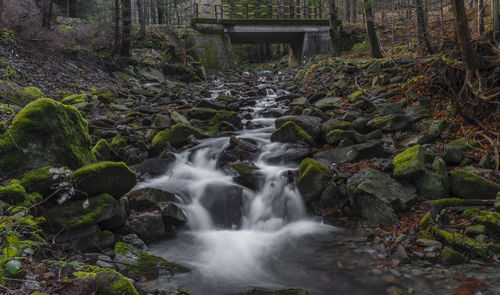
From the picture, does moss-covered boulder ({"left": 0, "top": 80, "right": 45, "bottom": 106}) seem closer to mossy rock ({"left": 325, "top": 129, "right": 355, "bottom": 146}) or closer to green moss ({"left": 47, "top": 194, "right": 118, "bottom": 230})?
green moss ({"left": 47, "top": 194, "right": 118, "bottom": 230})

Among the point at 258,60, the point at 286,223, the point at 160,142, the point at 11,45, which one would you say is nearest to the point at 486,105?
the point at 286,223

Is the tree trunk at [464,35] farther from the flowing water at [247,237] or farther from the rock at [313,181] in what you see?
the flowing water at [247,237]

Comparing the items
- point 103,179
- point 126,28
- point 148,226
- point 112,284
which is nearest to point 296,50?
point 126,28

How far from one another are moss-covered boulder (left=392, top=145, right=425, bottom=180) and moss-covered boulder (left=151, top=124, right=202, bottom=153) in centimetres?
567

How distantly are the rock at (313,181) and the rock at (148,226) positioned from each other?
273 cm

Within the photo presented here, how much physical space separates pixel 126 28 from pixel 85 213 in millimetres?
14371

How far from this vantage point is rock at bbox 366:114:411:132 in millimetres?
7594

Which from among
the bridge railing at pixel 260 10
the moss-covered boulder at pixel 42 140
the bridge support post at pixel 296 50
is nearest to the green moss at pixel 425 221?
the moss-covered boulder at pixel 42 140

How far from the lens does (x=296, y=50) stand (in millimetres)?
27703

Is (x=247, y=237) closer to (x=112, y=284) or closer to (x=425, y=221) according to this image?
(x=425, y=221)

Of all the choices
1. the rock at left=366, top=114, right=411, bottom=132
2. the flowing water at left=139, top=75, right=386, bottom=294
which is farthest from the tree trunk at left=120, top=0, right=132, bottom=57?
the rock at left=366, top=114, right=411, bottom=132

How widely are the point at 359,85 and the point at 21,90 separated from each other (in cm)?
1074

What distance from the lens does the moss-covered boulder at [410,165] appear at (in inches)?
210

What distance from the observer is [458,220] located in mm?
4453
